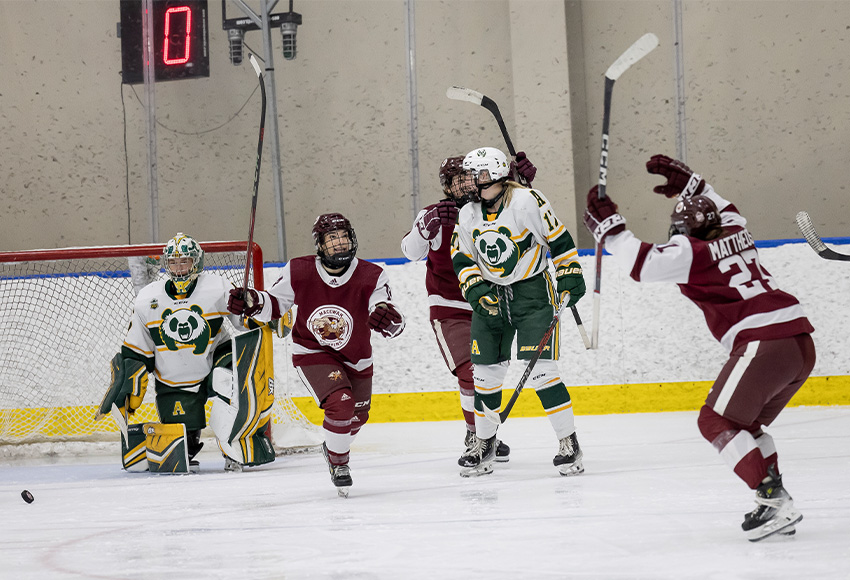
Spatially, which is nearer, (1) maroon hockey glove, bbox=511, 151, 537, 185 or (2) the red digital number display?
(1) maroon hockey glove, bbox=511, 151, 537, 185

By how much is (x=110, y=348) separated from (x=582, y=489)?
2933mm

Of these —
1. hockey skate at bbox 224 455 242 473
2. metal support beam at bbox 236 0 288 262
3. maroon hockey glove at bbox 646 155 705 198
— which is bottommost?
hockey skate at bbox 224 455 242 473

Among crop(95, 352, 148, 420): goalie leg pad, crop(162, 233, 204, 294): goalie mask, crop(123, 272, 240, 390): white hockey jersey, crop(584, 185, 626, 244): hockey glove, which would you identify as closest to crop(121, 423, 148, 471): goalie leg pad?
crop(95, 352, 148, 420): goalie leg pad

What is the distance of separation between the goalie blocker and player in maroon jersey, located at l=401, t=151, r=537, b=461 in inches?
33.3

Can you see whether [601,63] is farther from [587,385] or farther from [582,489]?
[582,489]

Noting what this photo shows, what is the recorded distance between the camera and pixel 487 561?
82.4 inches

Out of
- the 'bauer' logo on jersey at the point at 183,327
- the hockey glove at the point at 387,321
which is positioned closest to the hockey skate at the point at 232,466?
the 'bauer' logo on jersey at the point at 183,327

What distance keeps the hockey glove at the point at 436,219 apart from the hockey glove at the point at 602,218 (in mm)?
1414

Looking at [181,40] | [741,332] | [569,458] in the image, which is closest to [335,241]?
[569,458]

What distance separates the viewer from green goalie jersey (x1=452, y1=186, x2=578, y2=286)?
348cm

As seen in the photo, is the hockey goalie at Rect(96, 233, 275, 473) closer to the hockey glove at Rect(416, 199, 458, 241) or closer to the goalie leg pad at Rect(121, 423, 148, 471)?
the goalie leg pad at Rect(121, 423, 148, 471)

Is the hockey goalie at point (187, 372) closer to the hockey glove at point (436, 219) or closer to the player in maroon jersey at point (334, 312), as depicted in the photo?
the player in maroon jersey at point (334, 312)

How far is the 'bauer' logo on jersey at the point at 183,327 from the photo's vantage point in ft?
13.9

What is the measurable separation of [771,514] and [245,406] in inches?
100
